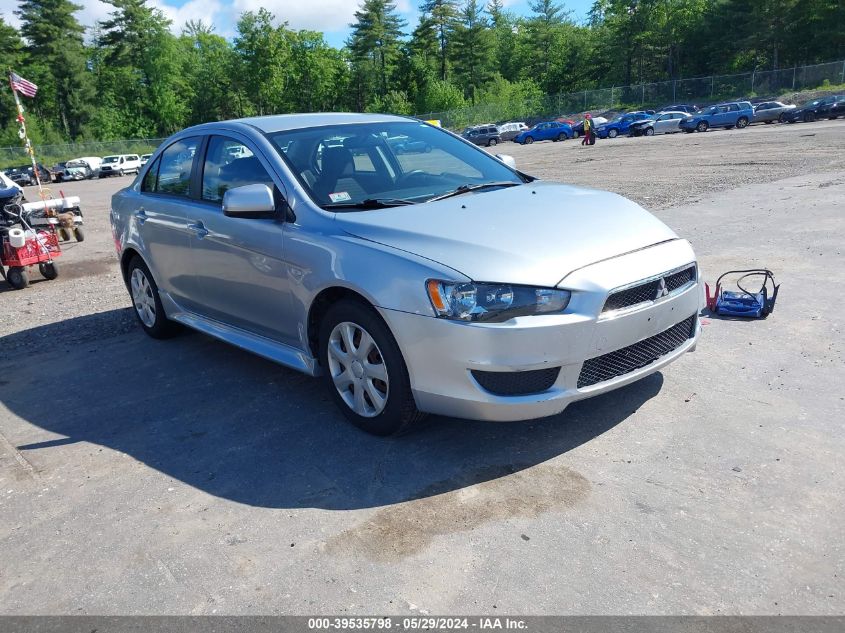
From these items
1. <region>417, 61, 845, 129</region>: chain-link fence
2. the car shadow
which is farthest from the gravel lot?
<region>417, 61, 845, 129</region>: chain-link fence

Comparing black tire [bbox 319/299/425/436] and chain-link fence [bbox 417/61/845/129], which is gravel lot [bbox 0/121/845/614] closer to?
black tire [bbox 319/299/425/436]

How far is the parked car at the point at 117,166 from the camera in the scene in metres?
51.2

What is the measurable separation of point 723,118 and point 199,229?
41.5m

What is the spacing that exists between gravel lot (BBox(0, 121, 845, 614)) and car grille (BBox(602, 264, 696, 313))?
73 centimetres

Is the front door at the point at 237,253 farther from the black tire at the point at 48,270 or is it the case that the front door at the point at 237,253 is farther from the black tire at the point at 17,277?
the black tire at the point at 48,270

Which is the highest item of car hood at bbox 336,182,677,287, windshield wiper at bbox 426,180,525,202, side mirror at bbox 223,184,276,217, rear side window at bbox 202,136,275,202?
rear side window at bbox 202,136,275,202

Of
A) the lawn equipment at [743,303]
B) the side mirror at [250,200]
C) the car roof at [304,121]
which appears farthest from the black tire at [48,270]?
the lawn equipment at [743,303]

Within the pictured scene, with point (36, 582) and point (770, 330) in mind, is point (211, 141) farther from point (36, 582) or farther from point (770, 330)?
point (770, 330)

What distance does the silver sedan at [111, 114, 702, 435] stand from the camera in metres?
3.37

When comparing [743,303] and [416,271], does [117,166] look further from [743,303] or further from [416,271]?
[416,271]

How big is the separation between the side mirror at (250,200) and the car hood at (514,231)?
449mm

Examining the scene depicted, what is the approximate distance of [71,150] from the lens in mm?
66125

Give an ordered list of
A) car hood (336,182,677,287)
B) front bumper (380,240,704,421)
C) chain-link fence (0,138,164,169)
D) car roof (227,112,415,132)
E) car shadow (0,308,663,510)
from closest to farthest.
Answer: front bumper (380,240,704,421) → car hood (336,182,677,287) → car shadow (0,308,663,510) → car roof (227,112,415,132) → chain-link fence (0,138,164,169)

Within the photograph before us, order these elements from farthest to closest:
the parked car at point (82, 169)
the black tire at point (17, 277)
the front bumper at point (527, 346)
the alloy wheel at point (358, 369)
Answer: the parked car at point (82, 169)
the black tire at point (17, 277)
the alloy wheel at point (358, 369)
the front bumper at point (527, 346)
